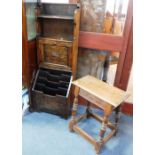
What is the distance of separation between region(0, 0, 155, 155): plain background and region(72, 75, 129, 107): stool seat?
72 centimetres

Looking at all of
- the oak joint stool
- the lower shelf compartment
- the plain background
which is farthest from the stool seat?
the plain background

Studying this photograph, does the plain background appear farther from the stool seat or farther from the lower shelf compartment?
the lower shelf compartment

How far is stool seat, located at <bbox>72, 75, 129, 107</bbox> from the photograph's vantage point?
1429 millimetres
